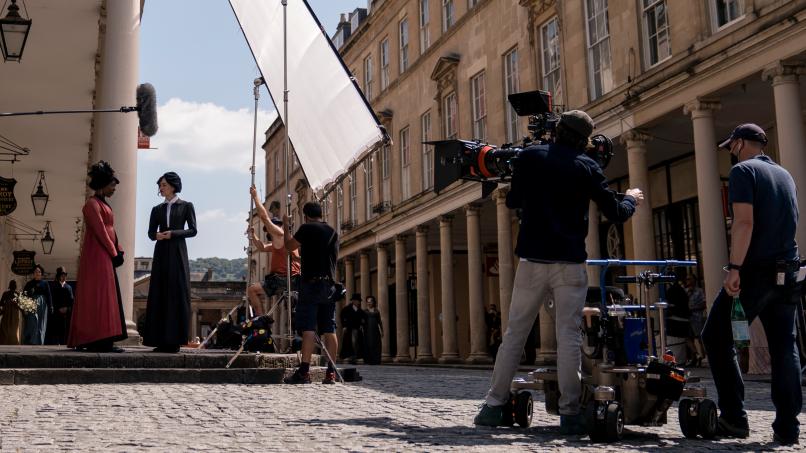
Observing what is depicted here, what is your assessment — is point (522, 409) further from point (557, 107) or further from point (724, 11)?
point (724, 11)

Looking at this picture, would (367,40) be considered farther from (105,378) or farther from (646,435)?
(646,435)

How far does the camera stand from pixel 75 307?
380 inches

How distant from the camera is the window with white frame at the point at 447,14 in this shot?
2642 centimetres

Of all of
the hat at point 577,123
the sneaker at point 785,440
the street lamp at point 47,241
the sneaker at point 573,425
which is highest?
the street lamp at point 47,241

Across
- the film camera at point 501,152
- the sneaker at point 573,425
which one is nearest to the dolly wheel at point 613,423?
the sneaker at point 573,425

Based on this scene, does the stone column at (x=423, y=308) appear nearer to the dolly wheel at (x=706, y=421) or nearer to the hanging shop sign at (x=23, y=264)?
the hanging shop sign at (x=23, y=264)

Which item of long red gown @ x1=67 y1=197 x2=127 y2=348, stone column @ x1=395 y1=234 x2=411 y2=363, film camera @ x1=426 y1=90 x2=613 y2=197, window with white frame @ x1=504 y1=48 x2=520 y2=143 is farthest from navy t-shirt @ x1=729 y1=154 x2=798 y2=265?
stone column @ x1=395 y1=234 x2=411 y2=363

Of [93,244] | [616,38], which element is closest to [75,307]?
[93,244]

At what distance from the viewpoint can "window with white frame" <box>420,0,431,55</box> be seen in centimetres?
2811

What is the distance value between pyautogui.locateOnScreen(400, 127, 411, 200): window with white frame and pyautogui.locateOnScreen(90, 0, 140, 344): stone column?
53.4 ft

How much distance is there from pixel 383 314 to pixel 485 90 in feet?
34.9

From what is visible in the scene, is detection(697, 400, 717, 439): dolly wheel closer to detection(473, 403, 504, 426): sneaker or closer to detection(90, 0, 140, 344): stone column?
detection(473, 403, 504, 426): sneaker

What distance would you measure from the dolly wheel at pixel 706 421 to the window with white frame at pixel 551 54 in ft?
49.9

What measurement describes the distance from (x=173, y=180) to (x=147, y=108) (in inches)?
101
